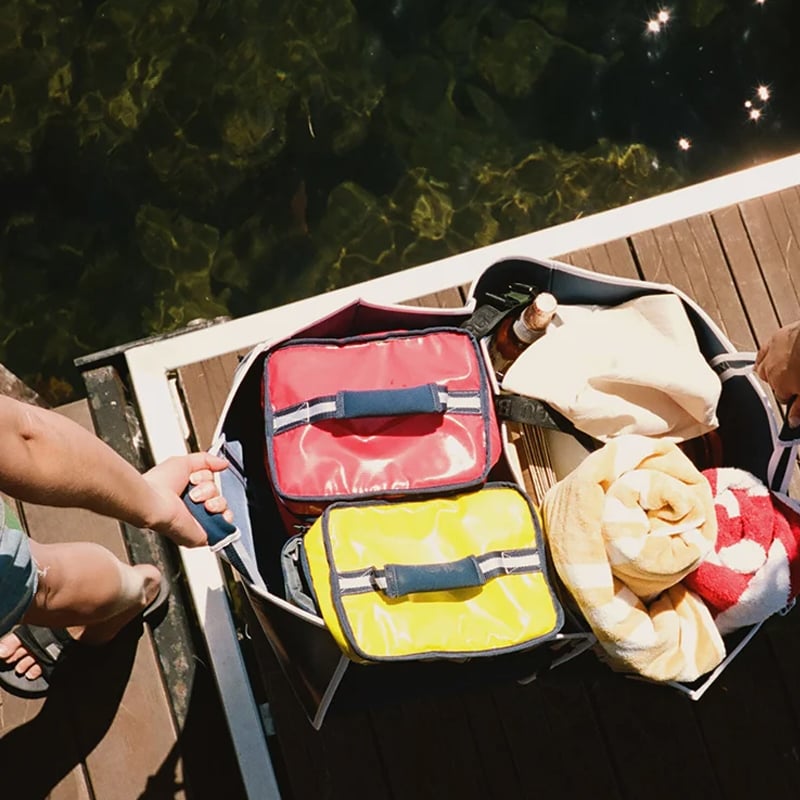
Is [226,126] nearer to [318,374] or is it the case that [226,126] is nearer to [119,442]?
[119,442]

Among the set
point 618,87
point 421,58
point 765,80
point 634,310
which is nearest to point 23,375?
point 421,58

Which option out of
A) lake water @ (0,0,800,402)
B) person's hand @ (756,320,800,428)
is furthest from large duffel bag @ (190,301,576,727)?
lake water @ (0,0,800,402)

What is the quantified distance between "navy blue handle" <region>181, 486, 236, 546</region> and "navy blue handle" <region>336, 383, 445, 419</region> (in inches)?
13.0

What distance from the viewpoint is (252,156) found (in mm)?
2965

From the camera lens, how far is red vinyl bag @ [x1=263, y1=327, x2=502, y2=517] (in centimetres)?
163

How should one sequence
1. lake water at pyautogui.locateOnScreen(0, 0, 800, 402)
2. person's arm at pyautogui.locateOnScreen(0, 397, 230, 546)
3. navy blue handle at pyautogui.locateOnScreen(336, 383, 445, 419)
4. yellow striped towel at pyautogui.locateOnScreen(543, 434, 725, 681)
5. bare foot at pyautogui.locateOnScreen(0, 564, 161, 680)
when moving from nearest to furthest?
person's arm at pyautogui.locateOnScreen(0, 397, 230, 546)
yellow striped towel at pyautogui.locateOnScreen(543, 434, 725, 681)
navy blue handle at pyautogui.locateOnScreen(336, 383, 445, 419)
bare foot at pyautogui.locateOnScreen(0, 564, 161, 680)
lake water at pyautogui.locateOnScreen(0, 0, 800, 402)

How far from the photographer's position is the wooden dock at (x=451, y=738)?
2.05 meters

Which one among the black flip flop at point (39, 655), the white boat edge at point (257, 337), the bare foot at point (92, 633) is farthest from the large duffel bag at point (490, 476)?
the black flip flop at point (39, 655)

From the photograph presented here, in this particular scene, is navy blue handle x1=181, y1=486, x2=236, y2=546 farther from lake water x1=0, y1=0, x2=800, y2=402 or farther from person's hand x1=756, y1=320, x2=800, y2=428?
lake water x1=0, y1=0, x2=800, y2=402

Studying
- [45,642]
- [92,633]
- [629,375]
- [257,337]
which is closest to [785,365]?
[629,375]

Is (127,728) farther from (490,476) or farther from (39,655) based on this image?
(490,476)

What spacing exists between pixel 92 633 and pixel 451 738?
1.00m

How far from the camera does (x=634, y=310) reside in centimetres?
183

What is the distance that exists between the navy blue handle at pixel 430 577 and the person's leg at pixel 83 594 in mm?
706
